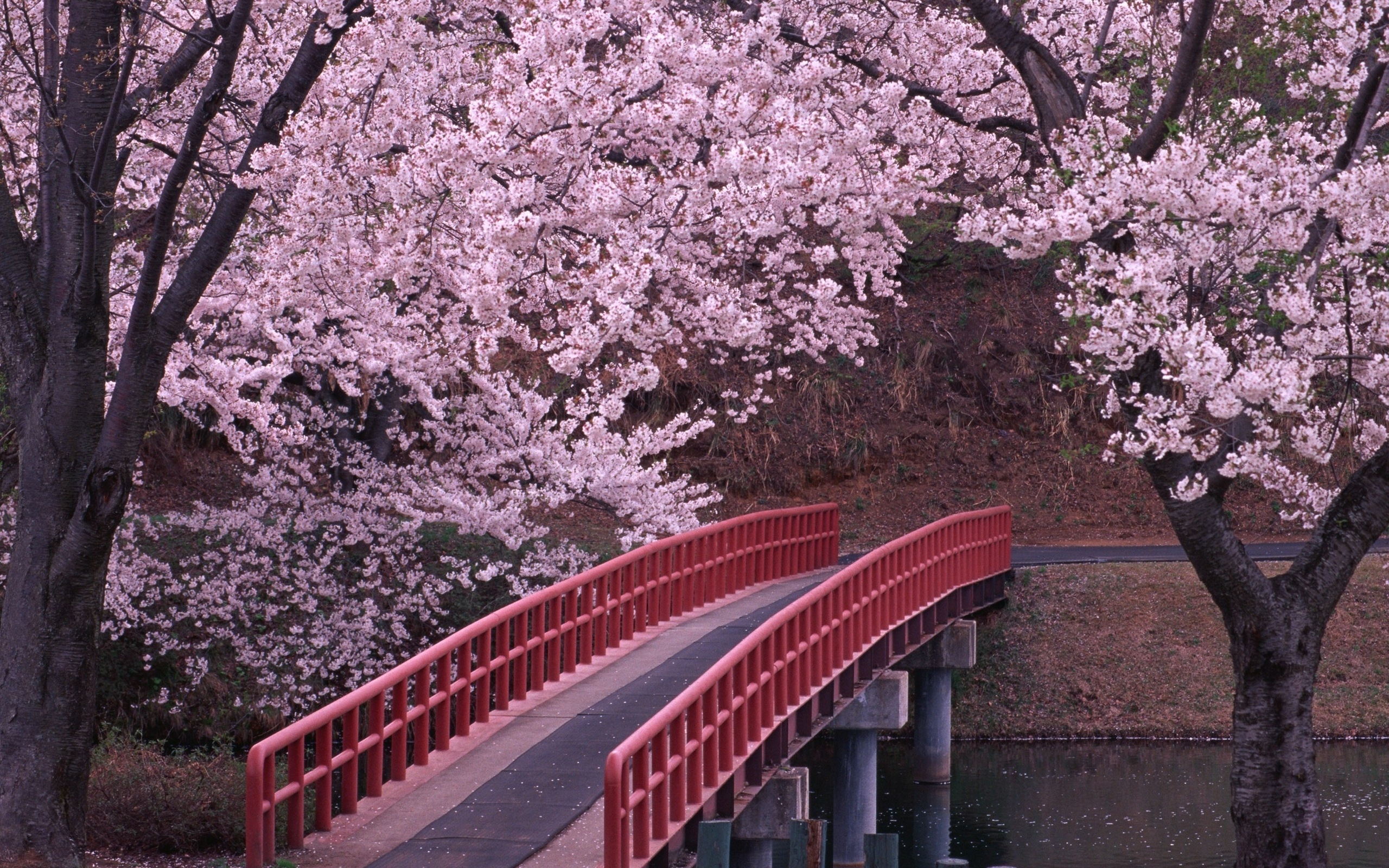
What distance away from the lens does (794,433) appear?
102 ft

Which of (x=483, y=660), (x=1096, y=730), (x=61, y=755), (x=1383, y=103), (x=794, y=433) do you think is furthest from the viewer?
(x=794, y=433)

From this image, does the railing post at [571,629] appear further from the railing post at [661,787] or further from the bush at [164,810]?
the railing post at [661,787]

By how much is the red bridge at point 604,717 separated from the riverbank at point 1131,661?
484 centimetres

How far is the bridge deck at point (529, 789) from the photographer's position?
9031 mm

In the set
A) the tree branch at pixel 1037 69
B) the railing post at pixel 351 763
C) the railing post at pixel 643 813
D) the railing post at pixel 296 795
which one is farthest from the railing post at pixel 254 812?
the tree branch at pixel 1037 69

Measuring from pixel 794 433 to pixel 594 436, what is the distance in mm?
15414

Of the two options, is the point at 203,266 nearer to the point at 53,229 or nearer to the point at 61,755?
the point at 53,229

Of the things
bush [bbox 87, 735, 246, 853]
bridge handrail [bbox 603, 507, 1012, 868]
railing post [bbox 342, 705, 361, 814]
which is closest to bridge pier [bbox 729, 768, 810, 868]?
bridge handrail [bbox 603, 507, 1012, 868]

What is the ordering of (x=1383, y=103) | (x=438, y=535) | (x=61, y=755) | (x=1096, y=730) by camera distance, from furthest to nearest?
(x=1096, y=730) < (x=438, y=535) < (x=1383, y=103) < (x=61, y=755)

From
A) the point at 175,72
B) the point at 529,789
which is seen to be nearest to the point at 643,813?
the point at 529,789

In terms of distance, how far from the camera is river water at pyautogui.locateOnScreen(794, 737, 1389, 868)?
16156 millimetres

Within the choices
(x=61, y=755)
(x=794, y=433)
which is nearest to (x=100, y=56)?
(x=61, y=755)

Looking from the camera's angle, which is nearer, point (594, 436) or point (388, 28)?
point (388, 28)

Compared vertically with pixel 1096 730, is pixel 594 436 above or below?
above
